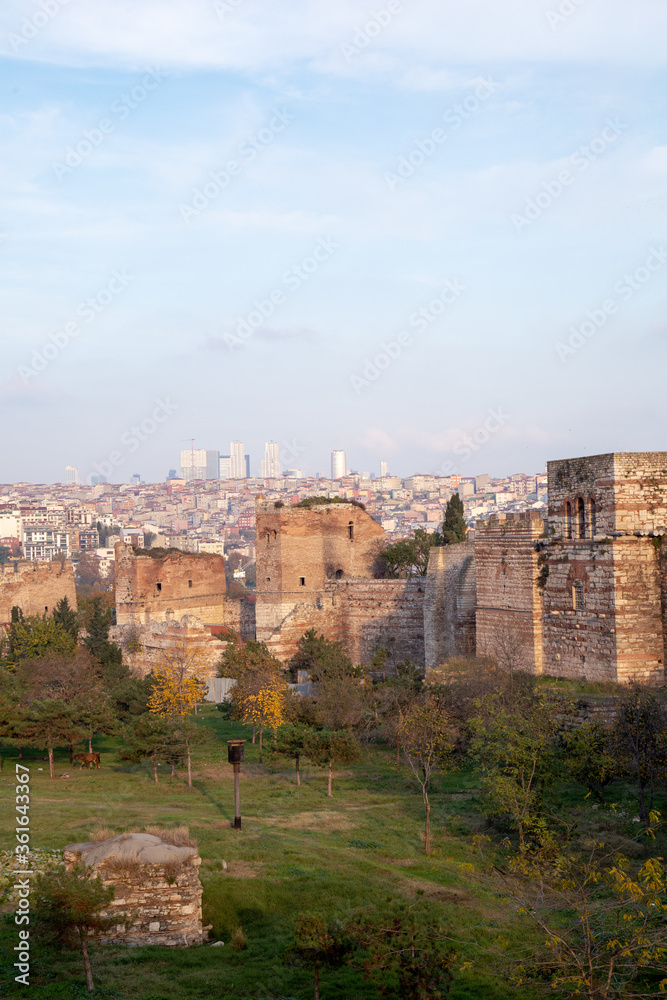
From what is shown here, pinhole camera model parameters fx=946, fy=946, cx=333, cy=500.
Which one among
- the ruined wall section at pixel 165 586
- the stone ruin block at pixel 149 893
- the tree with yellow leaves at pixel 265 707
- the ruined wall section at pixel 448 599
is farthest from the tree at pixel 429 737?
the ruined wall section at pixel 165 586

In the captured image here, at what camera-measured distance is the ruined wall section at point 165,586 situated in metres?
41.6

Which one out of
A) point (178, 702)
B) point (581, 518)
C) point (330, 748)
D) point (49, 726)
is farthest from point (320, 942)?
→ point (178, 702)

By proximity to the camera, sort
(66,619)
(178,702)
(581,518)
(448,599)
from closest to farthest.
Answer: (581,518), (178,702), (448,599), (66,619)

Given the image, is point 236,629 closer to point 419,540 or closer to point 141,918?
point 419,540

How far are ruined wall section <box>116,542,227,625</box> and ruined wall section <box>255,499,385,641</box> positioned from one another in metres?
6.55

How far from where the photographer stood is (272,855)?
12.9 m

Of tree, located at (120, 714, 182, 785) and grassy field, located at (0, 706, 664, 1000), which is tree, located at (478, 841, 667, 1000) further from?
tree, located at (120, 714, 182, 785)

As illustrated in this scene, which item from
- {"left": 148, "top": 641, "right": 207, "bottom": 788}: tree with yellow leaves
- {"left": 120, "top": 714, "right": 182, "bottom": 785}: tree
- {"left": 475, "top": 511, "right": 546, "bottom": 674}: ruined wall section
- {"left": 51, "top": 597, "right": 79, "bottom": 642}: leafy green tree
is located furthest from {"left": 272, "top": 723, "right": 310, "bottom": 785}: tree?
{"left": 51, "top": 597, "right": 79, "bottom": 642}: leafy green tree

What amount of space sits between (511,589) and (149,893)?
11058 millimetres

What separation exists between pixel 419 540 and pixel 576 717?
82.9 ft

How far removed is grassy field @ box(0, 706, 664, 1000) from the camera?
947cm

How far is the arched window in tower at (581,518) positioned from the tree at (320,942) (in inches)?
387

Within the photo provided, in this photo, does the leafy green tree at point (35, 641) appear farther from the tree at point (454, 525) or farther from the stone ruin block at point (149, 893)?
the stone ruin block at point (149, 893)

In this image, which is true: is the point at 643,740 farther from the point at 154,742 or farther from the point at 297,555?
the point at 297,555
